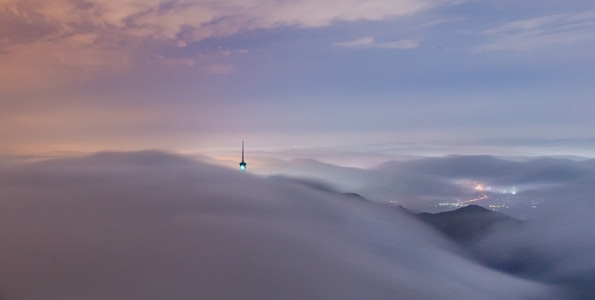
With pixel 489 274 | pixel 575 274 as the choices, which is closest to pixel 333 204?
pixel 489 274

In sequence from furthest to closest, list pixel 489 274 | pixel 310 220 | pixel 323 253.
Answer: pixel 489 274
pixel 310 220
pixel 323 253

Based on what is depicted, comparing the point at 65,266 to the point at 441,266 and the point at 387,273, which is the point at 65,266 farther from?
the point at 441,266

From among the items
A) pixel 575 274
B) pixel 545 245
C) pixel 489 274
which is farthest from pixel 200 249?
pixel 545 245

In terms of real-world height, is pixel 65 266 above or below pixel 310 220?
above

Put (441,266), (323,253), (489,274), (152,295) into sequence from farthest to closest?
(489,274), (441,266), (323,253), (152,295)

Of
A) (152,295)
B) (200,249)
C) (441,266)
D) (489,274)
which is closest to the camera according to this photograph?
(152,295)

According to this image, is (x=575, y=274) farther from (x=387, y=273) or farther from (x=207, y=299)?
(x=207, y=299)

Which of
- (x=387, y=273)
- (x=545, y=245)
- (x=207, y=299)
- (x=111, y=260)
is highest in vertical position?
(x=111, y=260)

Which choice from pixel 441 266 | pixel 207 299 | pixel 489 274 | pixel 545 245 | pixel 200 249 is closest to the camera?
pixel 207 299

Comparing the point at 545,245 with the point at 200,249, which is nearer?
the point at 200,249
